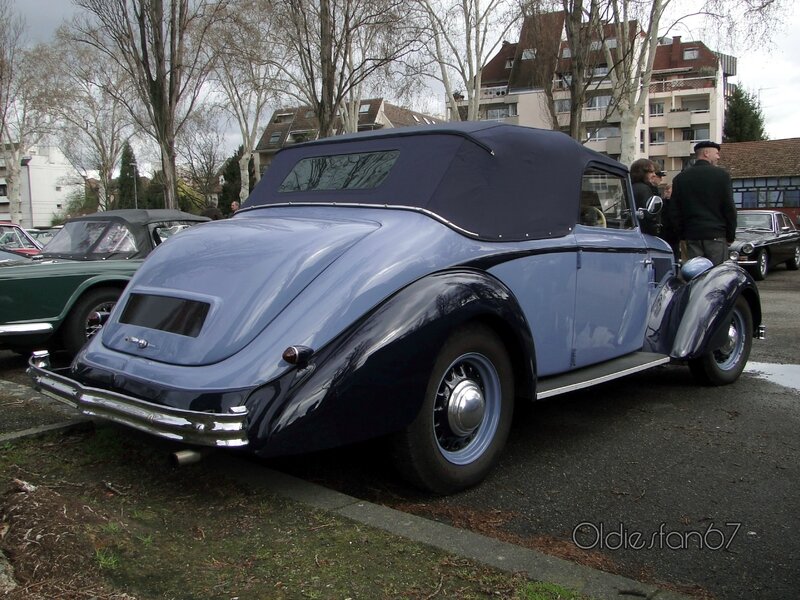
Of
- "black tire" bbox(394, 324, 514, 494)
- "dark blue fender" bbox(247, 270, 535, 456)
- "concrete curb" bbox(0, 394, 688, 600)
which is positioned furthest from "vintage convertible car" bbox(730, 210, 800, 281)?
"concrete curb" bbox(0, 394, 688, 600)

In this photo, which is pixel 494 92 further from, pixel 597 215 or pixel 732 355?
pixel 597 215

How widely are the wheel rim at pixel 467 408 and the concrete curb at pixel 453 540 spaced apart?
53cm

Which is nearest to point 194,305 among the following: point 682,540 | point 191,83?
point 682,540

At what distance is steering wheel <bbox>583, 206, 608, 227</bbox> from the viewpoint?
4.67 metres

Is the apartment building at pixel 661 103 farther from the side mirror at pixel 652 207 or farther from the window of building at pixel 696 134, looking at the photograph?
the side mirror at pixel 652 207

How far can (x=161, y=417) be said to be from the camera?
2928 millimetres

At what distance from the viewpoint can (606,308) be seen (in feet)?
15.1

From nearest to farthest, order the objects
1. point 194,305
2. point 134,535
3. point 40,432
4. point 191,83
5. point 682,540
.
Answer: point 134,535
point 682,540
point 194,305
point 40,432
point 191,83

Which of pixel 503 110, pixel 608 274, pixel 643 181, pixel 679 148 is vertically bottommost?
pixel 608 274

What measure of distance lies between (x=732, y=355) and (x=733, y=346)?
77 millimetres

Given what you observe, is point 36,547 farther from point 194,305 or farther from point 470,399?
point 470,399

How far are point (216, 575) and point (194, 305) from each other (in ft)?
4.16
